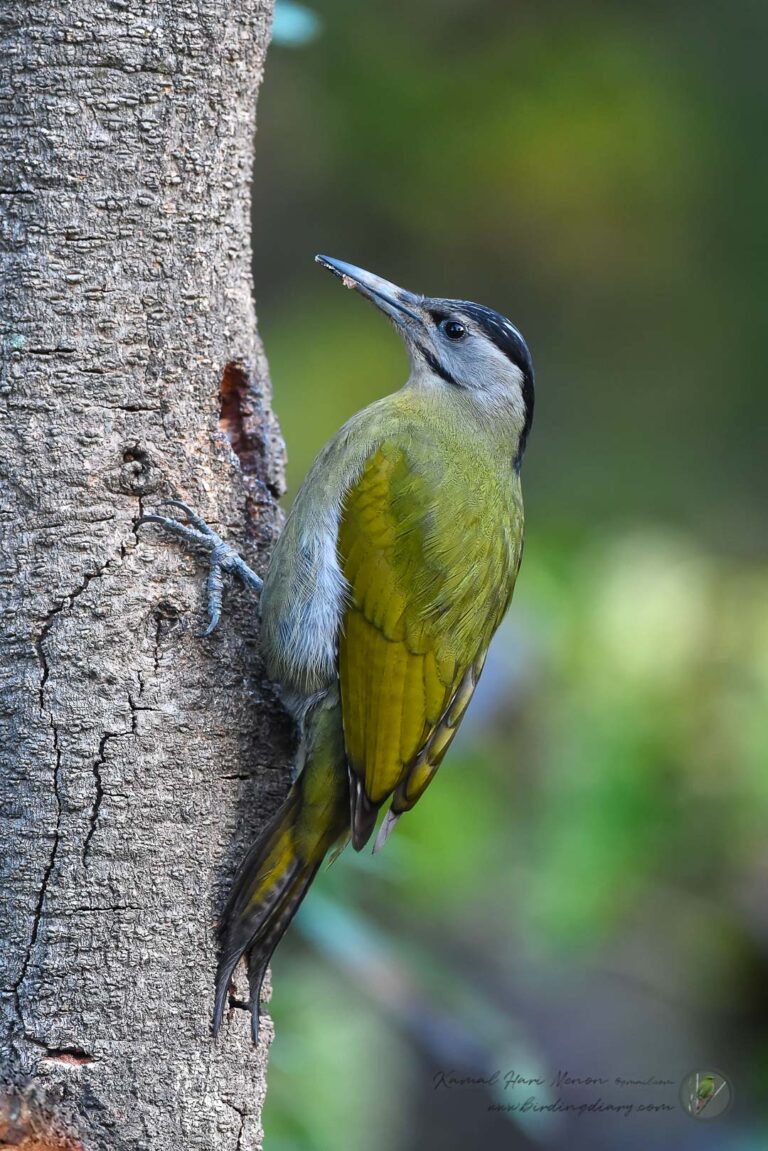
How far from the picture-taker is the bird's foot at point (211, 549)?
271cm

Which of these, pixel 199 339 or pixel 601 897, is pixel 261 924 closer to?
pixel 199 339

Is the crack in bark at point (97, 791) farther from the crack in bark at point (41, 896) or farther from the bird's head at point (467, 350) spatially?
the bird's head at point (467, 350)

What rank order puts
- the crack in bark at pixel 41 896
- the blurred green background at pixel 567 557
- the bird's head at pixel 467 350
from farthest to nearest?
the blurred green background at pixel 567 557 < the bird's head at pixel 467 350 < the crack in bark at pixel 41 896

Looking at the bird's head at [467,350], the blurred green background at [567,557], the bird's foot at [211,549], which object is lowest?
the blurred green background at [567,557]

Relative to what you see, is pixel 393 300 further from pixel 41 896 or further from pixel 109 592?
pixel 41 896

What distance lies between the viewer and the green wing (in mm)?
2904

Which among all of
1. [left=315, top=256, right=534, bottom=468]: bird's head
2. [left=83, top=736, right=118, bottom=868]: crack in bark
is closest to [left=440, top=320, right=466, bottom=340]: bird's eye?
[left=315, top=256, right=534, bottom=468]: bird's head

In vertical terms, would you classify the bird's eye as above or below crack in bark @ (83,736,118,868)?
above

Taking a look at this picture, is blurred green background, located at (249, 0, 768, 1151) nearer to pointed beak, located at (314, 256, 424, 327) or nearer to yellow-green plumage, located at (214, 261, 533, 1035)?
yellow-green plumage, located at (214, 261, 533, 1035)

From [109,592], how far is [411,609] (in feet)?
2.23

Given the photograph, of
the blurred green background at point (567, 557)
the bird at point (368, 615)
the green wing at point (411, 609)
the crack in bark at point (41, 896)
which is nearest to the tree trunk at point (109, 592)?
the crack in bark at point (41, 896)

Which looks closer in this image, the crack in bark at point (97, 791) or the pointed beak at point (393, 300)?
the crack in bark at point (97, 791)

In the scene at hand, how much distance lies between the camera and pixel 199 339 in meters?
2.76

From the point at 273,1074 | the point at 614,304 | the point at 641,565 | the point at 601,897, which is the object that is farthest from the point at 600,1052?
the point at 614,304
